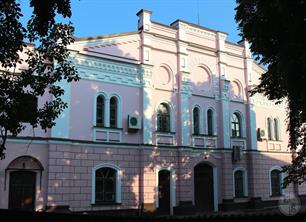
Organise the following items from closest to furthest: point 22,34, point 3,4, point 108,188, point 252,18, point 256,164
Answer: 1. point 3,4
2. point 22,34
3. point 252,18
4. point 108,188
5. point 256,164

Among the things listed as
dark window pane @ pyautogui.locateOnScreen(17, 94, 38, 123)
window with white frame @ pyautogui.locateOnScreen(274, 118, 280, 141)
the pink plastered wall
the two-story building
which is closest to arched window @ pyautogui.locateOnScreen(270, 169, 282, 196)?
the two-story building

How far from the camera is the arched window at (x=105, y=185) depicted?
20967 mm

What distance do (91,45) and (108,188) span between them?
704cm

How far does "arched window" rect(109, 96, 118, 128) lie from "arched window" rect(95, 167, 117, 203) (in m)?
2.30

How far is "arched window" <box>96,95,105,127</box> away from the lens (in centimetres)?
2152

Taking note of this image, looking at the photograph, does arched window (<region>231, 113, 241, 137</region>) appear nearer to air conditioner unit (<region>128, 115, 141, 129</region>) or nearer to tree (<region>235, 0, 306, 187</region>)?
air conditioner unit (<region>128, 115, 141, 129</region>)

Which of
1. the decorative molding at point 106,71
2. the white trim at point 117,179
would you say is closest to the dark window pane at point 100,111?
the decorative molding at point 106,71

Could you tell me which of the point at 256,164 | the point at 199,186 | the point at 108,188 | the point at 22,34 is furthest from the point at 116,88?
the point at 22,34

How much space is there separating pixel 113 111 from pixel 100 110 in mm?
718

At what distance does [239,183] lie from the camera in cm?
2666

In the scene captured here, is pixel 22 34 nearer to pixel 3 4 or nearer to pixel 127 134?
pixel 3 4

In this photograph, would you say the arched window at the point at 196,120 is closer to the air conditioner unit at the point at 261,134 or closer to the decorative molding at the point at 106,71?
the decorative molding at the point at 106,71

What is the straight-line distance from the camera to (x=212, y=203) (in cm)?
2517

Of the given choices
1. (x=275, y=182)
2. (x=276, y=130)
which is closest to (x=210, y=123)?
(x=276, y=130)
